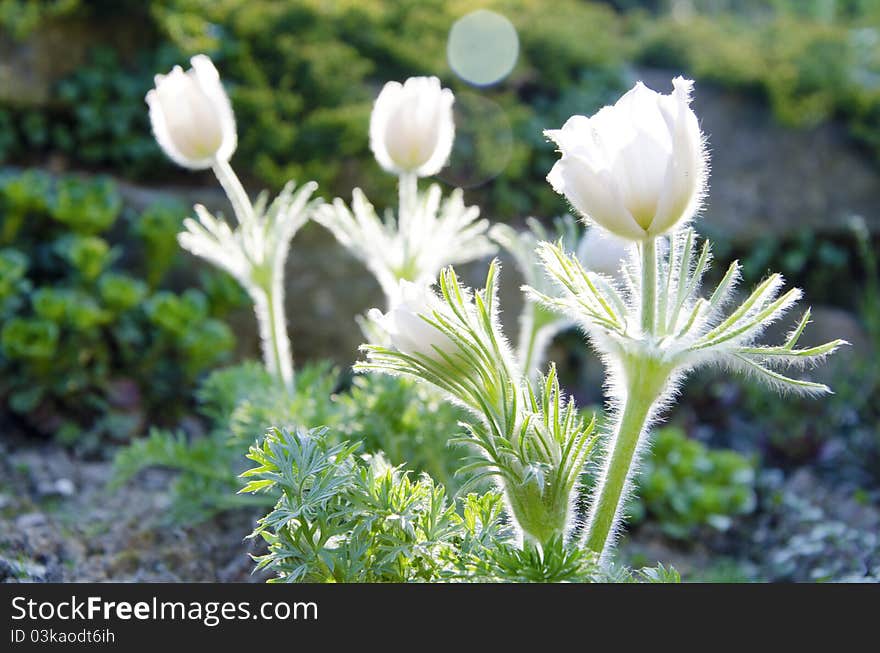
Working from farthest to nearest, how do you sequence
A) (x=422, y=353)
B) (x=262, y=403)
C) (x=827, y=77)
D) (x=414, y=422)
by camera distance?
1. (x=827, y=77)
2. (x=262, y=403)
3. (x=414, y=422)
4. (x=422, y=353)

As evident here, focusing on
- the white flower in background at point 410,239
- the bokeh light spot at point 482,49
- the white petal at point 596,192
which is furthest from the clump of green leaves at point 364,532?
the bokeh light spot at point 482,49

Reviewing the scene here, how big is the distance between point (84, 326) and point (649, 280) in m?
2.51

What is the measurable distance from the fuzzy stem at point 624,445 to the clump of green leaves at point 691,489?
168cm

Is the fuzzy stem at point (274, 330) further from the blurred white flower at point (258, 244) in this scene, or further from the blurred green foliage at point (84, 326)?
the blurred green foliage at point (84, 326)

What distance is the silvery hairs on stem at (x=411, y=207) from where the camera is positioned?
195cm

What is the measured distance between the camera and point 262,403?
2168 mm

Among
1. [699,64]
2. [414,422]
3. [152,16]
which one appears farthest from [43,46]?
[699,64]

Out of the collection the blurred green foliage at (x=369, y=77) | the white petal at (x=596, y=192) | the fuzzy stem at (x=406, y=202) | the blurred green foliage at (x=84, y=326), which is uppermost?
the blurred green foliage at (x=369, y=77)

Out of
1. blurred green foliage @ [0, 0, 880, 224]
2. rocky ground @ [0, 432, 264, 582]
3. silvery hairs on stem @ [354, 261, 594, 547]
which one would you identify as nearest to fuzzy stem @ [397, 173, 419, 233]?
silvery hairs on stem @ [354, 261, 594, 547]

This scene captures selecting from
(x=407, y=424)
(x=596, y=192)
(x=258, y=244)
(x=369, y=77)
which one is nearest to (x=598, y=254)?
(x=407, y=424)

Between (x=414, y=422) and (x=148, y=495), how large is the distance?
1211 millimetres

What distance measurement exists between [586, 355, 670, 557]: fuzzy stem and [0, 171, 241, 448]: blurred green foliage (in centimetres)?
232

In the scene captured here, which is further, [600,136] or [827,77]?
[827,77]
